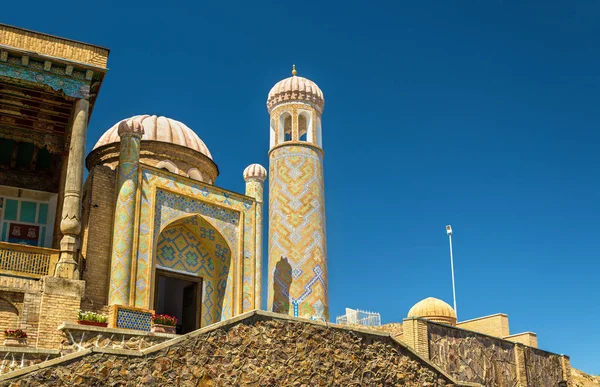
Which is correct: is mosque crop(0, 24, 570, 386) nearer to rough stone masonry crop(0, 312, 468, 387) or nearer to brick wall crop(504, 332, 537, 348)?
brick wall crop(504, 332, 537, 348)

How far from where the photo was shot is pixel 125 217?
1598cm

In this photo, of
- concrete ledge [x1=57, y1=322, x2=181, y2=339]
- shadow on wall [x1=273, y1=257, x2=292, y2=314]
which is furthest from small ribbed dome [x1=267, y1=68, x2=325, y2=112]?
concrete ledge [x1=57, y1=322, x2=181, y2=339]

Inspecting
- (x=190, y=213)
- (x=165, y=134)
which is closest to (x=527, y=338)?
(x=190, y=213)

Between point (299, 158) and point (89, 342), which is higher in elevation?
point (299, 158)

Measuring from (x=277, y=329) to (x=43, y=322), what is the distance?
4.43m

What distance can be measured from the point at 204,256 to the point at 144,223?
8.04 feet

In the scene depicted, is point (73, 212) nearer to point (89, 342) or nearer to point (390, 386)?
point (89, 342)

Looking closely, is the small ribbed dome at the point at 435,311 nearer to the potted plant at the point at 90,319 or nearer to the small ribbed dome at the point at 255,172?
the small ribbed dome at the point at 255,172

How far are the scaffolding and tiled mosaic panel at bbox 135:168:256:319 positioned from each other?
39.6 feet

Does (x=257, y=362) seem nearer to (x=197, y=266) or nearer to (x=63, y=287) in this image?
(x=63, y=287)

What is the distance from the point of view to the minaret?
19.5 metres

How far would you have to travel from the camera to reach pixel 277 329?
12.2m

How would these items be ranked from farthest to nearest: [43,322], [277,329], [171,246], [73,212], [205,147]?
[205,147], [171,246], [73,212], [43,322], [277,329]

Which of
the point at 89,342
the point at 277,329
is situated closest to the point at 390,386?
the point at 277,329
